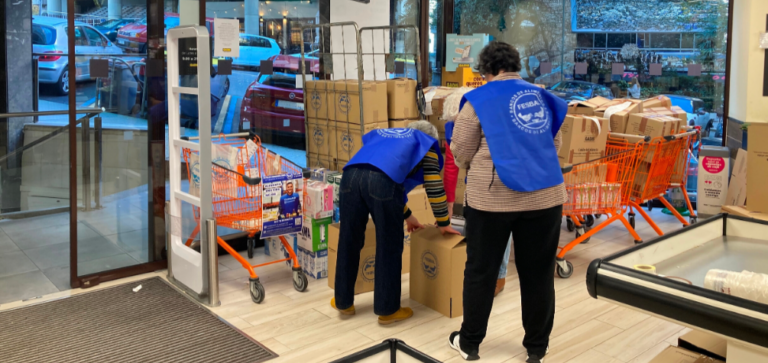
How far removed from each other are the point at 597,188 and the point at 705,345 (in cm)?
250

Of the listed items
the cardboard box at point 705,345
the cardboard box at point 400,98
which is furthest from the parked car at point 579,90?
the cardboard box at point 705,345

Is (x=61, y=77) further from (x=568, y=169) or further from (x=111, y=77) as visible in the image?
(x=568, y=169)

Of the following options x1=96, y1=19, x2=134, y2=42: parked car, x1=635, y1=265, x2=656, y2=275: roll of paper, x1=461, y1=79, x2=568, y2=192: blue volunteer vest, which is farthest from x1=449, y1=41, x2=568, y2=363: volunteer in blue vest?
x1=96, y1=19, x2=134, y2=42: parked car

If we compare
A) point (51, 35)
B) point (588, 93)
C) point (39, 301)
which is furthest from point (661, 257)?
point (588, 93)

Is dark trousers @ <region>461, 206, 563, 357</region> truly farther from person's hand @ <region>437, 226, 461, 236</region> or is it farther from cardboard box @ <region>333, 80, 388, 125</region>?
cardboard box @ <region>333, 80, 388, 125</region>

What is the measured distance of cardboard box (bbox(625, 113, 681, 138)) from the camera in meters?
5.25

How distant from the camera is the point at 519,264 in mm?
3260

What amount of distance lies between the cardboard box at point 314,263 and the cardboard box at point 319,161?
36.1 inches

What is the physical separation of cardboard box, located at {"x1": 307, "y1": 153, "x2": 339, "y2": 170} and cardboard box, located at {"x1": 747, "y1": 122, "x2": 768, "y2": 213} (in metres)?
2.95

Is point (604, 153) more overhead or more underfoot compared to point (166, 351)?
more overhead

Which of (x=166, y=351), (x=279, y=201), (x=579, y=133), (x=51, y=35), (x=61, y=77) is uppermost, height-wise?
(x=51, y=35)

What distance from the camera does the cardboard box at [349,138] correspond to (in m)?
5.09

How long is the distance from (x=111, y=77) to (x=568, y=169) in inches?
125

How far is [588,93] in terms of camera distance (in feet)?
22.6
